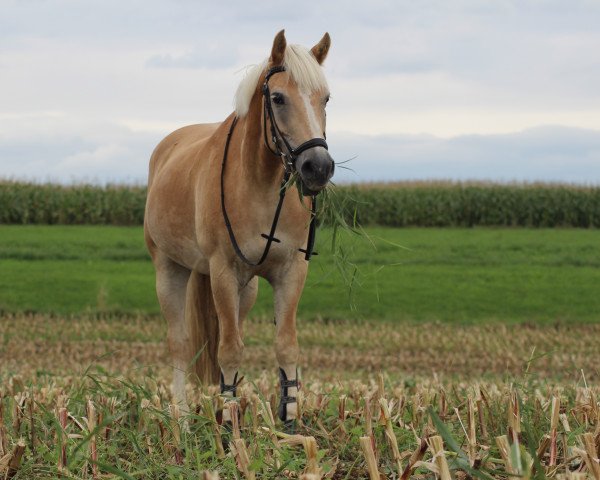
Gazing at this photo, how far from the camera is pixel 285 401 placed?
16.9 ft

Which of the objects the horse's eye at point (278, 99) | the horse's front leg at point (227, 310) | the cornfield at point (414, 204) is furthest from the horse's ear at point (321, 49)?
the cornfield at point (414, 204)

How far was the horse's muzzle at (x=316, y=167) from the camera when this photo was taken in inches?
179

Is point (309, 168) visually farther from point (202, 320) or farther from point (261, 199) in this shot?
point (202, 320)

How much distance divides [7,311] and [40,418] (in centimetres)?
1211

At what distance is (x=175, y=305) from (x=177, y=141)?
57.1 inches

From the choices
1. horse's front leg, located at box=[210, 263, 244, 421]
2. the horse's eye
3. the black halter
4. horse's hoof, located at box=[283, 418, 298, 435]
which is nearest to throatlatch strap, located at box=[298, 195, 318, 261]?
the black halter

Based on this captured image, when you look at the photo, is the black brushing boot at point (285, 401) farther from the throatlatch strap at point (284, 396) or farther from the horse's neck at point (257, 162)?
the horse's neck at point (257, 162)

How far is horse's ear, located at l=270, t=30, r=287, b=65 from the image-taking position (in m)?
4.98

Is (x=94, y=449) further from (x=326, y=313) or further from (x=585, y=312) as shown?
(x=585, y=312)

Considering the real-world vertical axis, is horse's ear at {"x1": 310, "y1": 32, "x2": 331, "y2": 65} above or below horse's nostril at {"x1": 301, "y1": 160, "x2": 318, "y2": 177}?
above

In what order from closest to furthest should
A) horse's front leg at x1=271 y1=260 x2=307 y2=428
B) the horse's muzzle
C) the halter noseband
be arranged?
the horse's muzzle, the halter noseband, horse's front leg at x1=271 y1=260 x2=307 y2=428

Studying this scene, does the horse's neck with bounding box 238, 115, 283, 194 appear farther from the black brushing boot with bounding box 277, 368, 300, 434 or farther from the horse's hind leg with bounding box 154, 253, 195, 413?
the horse's hind leg with bounding box 154, 253, 195, 413

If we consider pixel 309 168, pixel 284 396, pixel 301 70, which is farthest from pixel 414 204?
pixel 309 168

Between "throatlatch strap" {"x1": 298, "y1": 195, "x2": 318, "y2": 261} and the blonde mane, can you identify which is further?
"throatlatch strap" {"x1": 298, "y1": 195, "x2": 318, "y2": 261}
